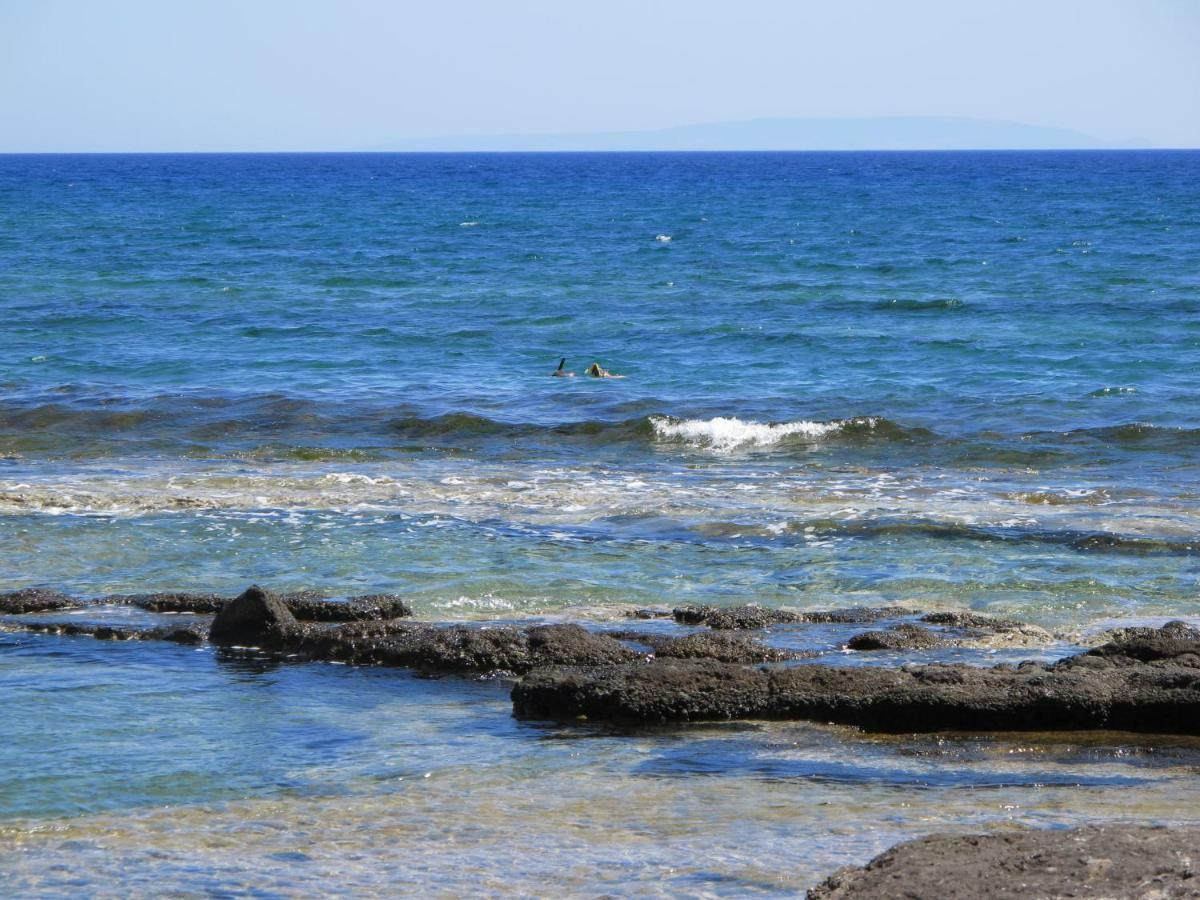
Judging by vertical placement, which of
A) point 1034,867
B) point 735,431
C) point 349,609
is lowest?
point 735,431

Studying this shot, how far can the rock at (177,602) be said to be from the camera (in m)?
9.67

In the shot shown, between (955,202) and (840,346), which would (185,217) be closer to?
(955,202)

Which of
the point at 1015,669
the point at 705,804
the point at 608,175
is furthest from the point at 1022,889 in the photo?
the point at 608,175

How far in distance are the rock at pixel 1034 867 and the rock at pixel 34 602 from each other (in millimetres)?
6626

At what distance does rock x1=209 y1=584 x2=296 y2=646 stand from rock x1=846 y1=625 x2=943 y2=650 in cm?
331

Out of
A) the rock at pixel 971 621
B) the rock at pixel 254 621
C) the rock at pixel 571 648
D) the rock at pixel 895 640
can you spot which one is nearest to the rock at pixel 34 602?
the rock at pixel 254 621

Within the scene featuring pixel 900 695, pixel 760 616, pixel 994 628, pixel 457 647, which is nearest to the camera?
pixel 900 695

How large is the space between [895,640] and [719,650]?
1.14 metres

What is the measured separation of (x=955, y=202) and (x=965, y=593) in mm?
60905

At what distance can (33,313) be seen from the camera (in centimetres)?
2952

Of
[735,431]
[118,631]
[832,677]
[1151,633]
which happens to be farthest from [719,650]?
[735,431]

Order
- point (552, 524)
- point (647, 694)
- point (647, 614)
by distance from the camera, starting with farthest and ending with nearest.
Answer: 1. point (552, 524)
2. point (647, 614)
3. point (647, 694)

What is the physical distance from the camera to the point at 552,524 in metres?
12.8

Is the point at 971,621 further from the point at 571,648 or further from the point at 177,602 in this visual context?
the point at 177,602
